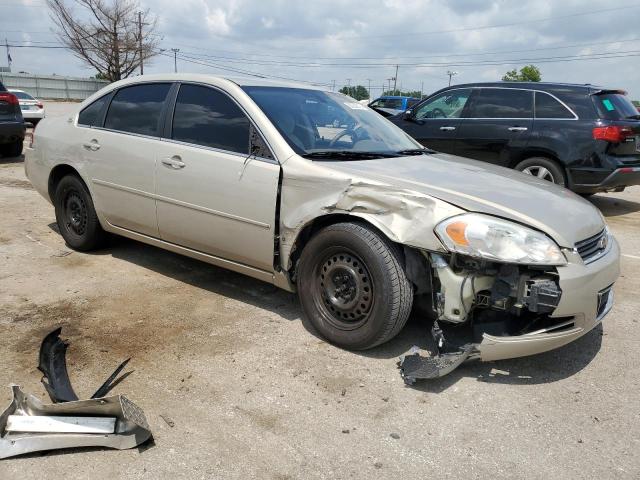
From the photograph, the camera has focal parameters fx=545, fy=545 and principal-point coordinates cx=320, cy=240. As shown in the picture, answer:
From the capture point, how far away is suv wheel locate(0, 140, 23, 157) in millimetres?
11586

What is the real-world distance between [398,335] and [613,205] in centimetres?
674

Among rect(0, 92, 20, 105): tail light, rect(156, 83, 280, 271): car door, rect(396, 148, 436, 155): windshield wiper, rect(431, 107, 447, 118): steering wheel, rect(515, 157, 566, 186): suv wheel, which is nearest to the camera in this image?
rect(156, 83, 280, 271): car door

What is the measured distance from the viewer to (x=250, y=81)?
4.15 meters

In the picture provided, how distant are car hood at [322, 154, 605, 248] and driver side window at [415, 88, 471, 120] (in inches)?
183

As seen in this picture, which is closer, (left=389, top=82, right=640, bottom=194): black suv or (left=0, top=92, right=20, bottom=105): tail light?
(left=389, top=82, right=640, bottom=194): black suv

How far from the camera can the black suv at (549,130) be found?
281 inches

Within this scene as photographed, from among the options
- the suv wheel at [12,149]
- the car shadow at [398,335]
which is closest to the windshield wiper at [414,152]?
the car shadow at [398,335]

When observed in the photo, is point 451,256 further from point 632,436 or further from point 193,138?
point 193,138

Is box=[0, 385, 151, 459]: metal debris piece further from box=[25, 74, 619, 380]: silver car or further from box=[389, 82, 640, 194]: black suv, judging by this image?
box=[389, 82, 640, 194]: black suv

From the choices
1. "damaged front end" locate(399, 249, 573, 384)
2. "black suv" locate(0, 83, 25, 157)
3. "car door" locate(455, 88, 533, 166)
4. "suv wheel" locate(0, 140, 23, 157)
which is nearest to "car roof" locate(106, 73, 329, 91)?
"damaged front end" locate(399, 249, 573, 384)

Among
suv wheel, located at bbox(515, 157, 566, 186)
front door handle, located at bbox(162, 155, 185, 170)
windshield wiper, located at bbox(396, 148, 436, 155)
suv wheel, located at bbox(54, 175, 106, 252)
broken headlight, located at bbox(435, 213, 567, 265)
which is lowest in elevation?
suv wheel, located at bbox(54, 175, 106, 252)

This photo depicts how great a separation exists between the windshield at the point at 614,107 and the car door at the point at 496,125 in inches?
34.2

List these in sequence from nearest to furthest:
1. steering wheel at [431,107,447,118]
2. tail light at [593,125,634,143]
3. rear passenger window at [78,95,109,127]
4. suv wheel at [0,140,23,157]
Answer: rear passenger window at [78,95,109,127] < tail light at [593,125,634,143] < steering wheel at [431,107,447,118] < suv wheel at [0,140,23,157]

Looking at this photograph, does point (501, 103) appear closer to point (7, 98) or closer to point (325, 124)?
point (325, 124)
